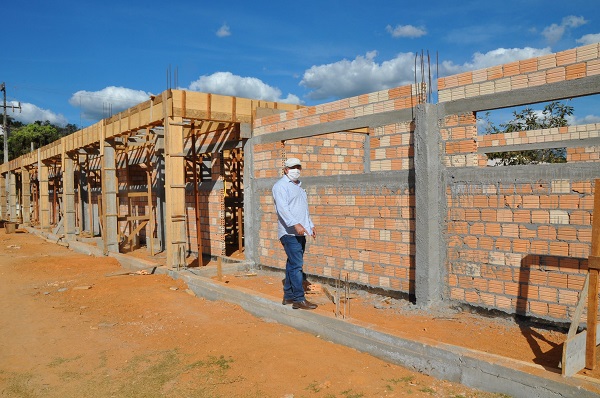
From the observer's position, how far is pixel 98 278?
9.41 metres

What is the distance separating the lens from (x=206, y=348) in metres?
4.92

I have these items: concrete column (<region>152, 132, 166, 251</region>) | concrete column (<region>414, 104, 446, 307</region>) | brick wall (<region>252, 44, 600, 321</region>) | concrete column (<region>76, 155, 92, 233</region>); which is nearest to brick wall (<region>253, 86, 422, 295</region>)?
brick wall (<region>252, 44, 600, 321</region>)

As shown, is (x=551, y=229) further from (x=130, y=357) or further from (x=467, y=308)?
(x=130, y=357)

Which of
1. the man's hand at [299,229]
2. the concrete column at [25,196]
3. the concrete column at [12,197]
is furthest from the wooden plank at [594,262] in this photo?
the concrete column at [12,197]

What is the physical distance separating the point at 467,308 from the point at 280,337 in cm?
230

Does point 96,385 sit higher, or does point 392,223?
point 392,223

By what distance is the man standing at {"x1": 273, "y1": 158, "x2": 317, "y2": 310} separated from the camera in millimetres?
5195

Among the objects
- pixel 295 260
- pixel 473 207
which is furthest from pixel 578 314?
pixel 295 260

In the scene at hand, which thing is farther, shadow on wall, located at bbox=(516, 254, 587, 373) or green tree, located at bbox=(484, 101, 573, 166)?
green tree, located at bbox=(484, 101, 573, 166)

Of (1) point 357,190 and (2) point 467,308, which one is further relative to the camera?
(1) point 357,190

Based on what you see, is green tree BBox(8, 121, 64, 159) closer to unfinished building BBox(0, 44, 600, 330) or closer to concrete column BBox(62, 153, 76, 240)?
concrete column BBox(62, 153, 76, 240)

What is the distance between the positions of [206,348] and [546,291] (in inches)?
145

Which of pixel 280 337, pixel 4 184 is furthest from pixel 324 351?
pixel 4 184

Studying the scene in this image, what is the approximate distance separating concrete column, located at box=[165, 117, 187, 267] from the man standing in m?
4.12
